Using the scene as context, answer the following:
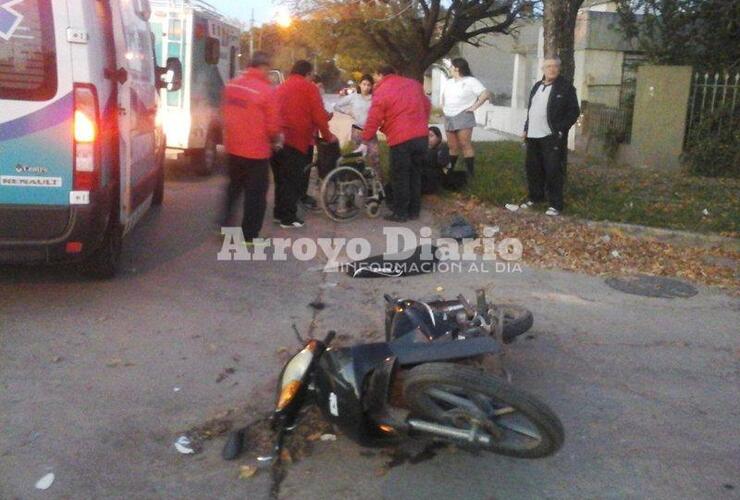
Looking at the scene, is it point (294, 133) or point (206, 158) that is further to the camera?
point (206, 158)

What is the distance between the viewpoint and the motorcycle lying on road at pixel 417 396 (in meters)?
3.58

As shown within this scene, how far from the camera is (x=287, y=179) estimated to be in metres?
9.11

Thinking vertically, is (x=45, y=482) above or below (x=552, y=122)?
below

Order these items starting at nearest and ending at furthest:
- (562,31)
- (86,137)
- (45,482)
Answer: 1. (45,482)
2. (86,137)
3. (562,31)

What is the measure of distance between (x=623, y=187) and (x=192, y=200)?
5.68 meters

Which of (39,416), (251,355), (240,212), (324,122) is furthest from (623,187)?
(39,416)

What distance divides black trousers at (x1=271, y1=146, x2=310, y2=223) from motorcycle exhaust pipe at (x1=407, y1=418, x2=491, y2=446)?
5.59 metres

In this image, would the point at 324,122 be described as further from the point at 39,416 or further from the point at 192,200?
the point at 39,416

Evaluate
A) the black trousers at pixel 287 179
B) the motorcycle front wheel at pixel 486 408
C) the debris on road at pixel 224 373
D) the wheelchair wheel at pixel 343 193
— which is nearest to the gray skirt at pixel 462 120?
the wheelchair wheel at pixel 343 193

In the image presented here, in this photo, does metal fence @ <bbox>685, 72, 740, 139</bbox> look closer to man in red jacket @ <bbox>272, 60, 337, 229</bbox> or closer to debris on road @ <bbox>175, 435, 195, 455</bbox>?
man in red jacket @ <bbox>272, 60, 337, 229</bbox>

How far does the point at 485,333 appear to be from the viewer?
4.36 meters

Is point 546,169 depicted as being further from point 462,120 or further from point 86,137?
point 86,137

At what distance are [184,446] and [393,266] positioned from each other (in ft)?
11.7

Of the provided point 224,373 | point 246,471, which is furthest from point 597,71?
point 246,471
